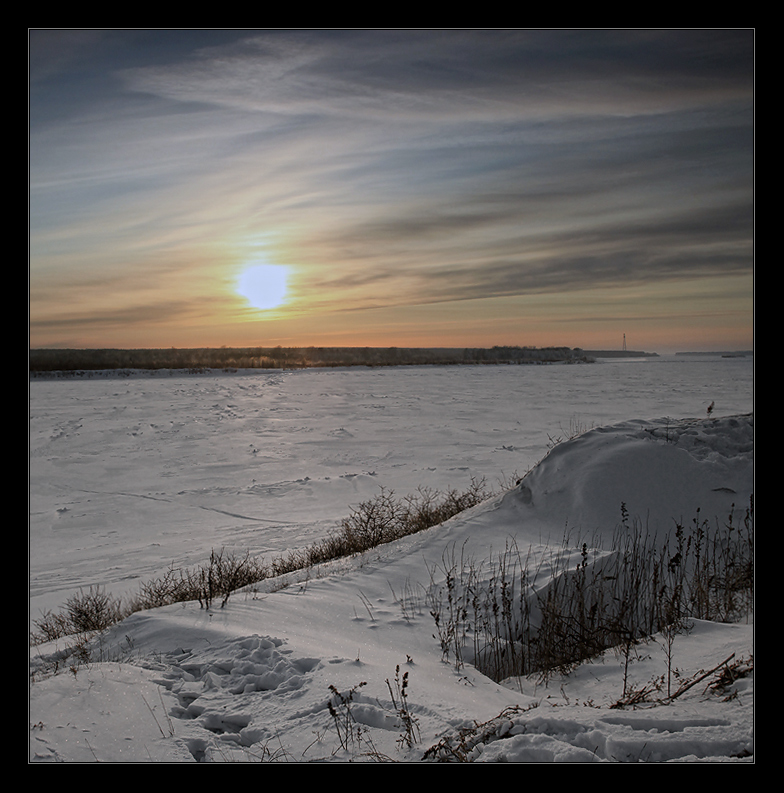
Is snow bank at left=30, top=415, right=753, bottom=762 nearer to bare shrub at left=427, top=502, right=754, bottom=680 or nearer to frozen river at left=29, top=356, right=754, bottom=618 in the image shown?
bare shrub at left=427, top=502, right=754, bottom=680

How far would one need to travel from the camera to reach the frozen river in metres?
9.38

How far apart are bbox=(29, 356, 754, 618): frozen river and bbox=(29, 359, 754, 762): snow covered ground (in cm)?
9

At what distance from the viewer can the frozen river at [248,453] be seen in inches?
369

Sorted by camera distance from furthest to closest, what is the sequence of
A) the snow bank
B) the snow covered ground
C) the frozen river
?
the frozen river, the snow covered ground, the snow bank

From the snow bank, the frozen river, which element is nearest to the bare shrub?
the snow bank

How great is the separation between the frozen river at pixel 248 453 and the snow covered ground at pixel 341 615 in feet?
0.29

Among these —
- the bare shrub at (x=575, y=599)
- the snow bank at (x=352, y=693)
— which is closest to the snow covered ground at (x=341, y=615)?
the snow bank at (x=352, y=693)

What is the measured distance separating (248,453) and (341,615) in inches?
488

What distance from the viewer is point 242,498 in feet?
39.9

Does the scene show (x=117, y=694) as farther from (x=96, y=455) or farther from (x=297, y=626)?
(x=96, y=455)

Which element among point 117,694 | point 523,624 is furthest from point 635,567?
point 117,694

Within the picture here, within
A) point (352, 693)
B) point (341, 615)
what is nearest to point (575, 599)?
point (341, 615)

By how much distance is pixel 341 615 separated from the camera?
17.1 feet

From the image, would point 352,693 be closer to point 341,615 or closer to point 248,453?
point 341,615
